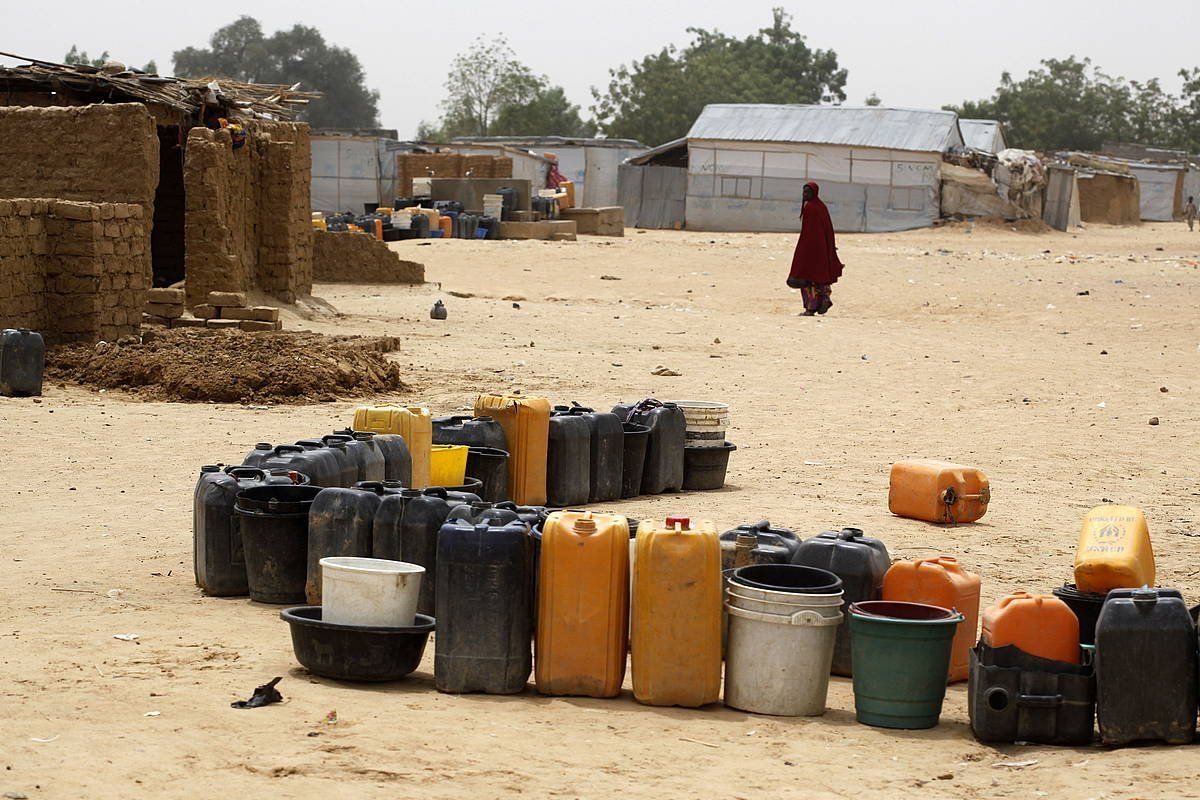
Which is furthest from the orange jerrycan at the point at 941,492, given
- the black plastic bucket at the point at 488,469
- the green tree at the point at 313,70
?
the green tree at the point at 313,70

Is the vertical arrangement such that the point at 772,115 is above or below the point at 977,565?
above

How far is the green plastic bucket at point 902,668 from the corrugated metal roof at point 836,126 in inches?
1454

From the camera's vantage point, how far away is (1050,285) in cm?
2212

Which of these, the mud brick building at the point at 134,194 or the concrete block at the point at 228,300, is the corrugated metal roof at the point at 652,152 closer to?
the mud brick building at the point at 134,194

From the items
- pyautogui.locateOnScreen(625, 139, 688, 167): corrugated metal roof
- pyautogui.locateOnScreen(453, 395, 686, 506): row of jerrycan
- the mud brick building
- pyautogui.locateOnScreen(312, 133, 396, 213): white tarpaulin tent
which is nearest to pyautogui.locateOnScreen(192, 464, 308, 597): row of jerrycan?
→ pyautogui.locateOnScreen(453, 395, 686, 506): row of jerrycan

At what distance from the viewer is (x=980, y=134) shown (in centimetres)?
4794

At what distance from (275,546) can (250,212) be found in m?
11.4

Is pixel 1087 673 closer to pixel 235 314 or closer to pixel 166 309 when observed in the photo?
pixel 235 314

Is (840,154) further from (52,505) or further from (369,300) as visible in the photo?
(52,505)

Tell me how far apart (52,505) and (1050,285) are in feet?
58.4

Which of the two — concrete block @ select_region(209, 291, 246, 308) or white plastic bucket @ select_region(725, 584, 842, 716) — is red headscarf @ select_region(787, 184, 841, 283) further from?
white plastic bucket @ select_region(725, 584, 842, 716)

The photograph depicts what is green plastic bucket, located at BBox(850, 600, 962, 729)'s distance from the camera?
4605 mm

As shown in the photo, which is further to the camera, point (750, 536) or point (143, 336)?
point (143, 336)

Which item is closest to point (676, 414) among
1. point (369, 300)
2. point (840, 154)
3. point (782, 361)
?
point (782, 361)
